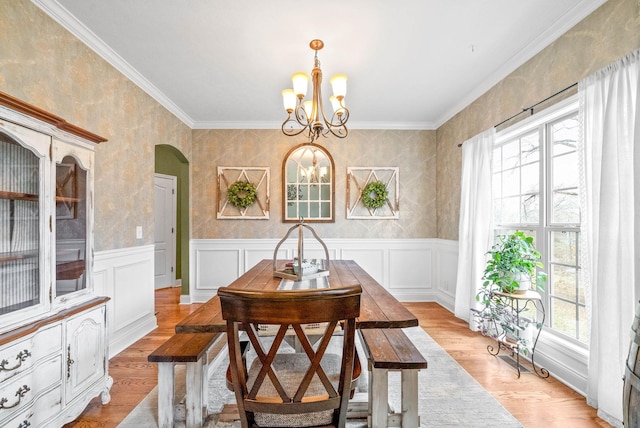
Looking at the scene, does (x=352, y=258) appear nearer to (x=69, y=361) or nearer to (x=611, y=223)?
(x=611, y=223)

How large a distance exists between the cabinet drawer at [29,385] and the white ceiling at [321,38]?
7.06 ft

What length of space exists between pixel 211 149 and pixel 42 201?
10.2 feet

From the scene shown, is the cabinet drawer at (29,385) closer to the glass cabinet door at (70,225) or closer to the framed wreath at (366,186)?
the glass cabinet door at (70,225)

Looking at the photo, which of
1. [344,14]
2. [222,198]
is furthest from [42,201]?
[222,198]

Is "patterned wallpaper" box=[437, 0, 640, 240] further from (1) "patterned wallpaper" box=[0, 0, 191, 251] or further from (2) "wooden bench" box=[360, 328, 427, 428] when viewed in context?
(1) "patterned wallpaper" box=[0, 0, 191, 251]

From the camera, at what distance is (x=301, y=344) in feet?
3.49

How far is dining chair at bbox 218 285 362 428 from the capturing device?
3.11 feet

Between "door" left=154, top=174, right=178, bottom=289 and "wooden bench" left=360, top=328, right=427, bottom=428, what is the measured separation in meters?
4.81

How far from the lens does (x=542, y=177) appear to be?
2.60m

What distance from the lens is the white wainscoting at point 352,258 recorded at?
4.51 metres

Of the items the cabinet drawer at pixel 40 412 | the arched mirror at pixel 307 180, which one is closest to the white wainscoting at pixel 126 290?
the cabinet drawer at pixel 40 412

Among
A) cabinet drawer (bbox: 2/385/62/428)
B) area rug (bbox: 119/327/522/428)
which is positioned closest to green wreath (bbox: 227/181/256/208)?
area rug (bbox: 119/327/522/428)

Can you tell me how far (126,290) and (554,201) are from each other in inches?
151

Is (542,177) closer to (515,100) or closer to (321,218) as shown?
(515,100)
